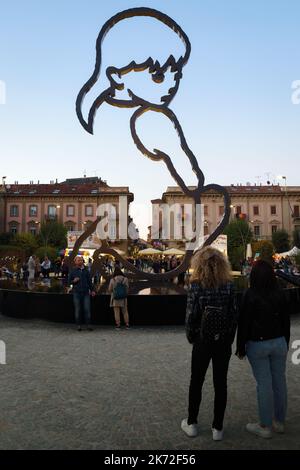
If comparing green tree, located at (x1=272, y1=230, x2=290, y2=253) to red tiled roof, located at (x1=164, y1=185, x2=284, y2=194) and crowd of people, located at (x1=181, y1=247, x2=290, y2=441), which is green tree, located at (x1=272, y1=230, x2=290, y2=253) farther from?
crowd of people, located at (x1=181, y1=247, x2=290, y2=441)

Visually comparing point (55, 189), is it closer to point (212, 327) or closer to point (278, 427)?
point (212, 327)

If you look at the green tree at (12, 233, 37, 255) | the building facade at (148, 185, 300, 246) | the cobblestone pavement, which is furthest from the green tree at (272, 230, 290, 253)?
the cobblestone pavement

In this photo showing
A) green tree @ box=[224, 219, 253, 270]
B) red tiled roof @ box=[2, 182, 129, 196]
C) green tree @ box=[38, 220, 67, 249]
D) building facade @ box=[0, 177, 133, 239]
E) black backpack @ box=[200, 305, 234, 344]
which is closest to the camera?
black backpack @ box=[200, 305, 234, 344]

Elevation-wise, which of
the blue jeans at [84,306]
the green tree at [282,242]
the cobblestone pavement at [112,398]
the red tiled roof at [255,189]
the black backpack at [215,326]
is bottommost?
the cobblestone pavement at [112,398]

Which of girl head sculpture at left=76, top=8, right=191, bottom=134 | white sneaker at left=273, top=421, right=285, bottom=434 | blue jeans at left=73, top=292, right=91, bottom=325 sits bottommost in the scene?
white sneaker at left=273, top=421, right=285, bottom=434

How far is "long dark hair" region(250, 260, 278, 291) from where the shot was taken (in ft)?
11.6

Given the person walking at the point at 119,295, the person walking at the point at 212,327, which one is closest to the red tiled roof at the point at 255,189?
the person walking at the point at 119,295

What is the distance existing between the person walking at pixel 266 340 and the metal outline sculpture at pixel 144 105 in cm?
677

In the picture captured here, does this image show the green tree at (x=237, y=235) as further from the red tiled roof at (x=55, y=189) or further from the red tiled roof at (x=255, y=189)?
the red tiled roof at (x=55, y=189)

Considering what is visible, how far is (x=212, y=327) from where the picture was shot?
11.0 feet

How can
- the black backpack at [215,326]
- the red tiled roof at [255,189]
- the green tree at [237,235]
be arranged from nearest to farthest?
the black backpack at [215,326]
the green tree at [237,235]
the red tiled roof at [255,189]

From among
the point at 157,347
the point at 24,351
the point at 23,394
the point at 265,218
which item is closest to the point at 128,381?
the point at 23,394

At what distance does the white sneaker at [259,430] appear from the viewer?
3.44m

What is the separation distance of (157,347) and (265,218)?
70637 millimetres
